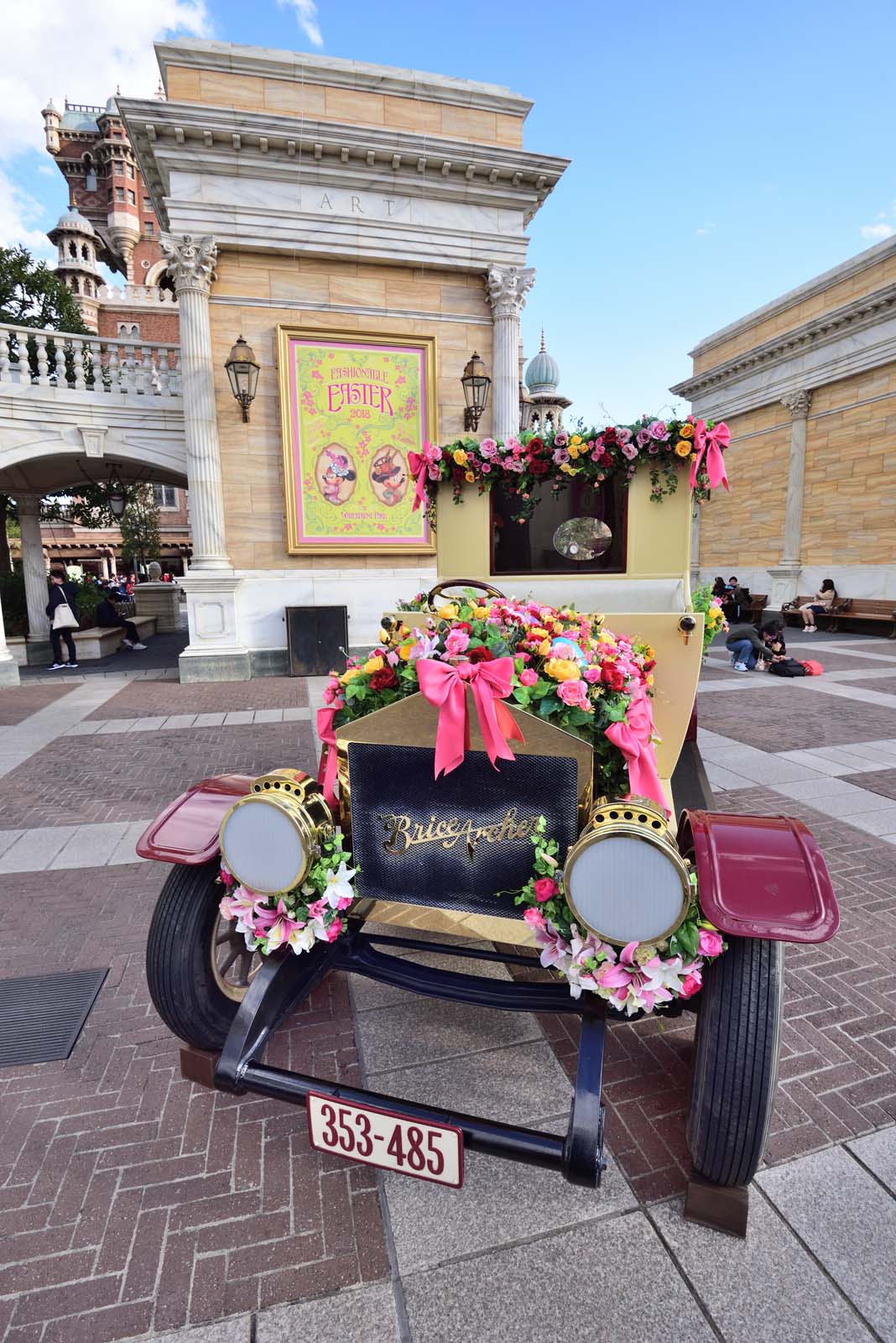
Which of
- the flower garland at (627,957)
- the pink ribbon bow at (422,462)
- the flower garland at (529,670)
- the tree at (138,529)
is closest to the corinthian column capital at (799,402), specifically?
the pink ribbon bow at (422,462)

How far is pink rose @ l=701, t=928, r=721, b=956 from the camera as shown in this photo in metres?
1.59

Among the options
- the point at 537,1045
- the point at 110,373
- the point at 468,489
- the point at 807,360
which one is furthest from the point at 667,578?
the point at 807,360

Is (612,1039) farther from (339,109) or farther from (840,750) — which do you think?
(339,109)

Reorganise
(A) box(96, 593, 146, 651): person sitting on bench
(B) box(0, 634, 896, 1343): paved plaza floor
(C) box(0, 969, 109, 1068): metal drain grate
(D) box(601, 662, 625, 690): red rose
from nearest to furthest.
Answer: (B) box(0, 634, 896, 1343): paved plaza floor, (D) box(601, 662, 625, 690): red rose, (C) box(0, 969, 109, 1068): metal drain grate, (A) box(96, 593, 146, 651): person sitting on bench

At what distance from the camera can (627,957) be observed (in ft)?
5.23

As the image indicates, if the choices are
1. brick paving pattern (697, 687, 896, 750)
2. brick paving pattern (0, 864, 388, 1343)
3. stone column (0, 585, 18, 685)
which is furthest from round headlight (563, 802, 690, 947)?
stone column (0, 585, 18, 685)

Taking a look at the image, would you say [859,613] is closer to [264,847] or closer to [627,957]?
[627,957]

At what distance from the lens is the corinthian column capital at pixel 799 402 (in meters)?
17.9

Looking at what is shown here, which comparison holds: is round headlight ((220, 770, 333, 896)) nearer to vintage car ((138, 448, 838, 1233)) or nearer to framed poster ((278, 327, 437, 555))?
vintage car ((138, 448, 838, 1233))

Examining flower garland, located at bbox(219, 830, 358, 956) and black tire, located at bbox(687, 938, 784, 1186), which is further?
flower garland, located at bbox(219, 830, 358, 956)

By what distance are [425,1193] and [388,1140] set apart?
412mm

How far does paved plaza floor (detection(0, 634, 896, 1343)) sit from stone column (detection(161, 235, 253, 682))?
22.9ft

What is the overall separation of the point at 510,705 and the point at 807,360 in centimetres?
2086

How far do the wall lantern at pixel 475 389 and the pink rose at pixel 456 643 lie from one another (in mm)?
9104
